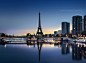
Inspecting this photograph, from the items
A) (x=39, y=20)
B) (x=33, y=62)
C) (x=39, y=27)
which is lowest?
(x=33, y=62)

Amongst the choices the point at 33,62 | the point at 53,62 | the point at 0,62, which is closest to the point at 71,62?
the point at 53,62

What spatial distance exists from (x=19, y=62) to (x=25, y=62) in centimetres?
140

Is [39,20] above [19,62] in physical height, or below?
above

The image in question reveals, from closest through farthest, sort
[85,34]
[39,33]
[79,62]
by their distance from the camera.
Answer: [79,62] → [39,33] → [85,34]

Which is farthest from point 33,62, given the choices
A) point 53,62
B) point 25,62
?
point 53,62

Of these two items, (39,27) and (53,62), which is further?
(39,27)

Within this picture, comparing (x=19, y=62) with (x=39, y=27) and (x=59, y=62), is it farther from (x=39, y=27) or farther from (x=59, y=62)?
(x=39, y=27)

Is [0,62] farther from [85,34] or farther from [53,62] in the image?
[85,34]

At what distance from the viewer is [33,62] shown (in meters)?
24.9

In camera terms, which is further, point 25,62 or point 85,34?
point 85,34

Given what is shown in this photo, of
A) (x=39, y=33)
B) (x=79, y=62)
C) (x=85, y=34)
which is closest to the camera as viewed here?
(x=79, y=62)

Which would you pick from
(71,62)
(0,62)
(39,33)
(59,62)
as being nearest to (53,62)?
(59,62)

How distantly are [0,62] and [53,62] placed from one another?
1247 cm

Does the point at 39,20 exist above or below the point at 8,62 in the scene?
above
